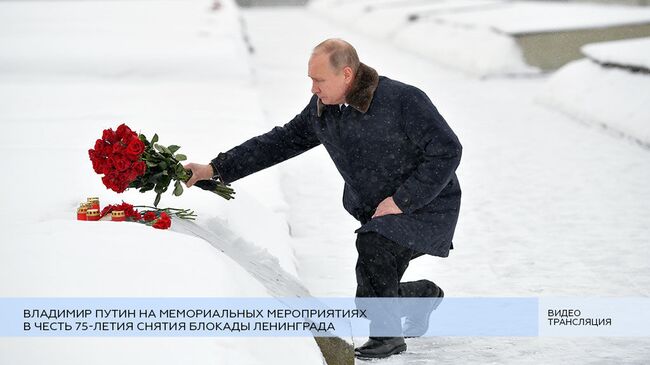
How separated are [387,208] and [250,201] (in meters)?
1.72

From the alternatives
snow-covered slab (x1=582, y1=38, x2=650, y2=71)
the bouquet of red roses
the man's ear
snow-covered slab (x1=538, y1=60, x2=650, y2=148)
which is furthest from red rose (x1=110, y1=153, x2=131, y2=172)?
snow-covered slab (x1=582, y1=38, x2=650, y2=71)

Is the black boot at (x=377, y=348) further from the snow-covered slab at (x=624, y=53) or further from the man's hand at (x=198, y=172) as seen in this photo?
the snow-covered slab at (x=624, y=53)

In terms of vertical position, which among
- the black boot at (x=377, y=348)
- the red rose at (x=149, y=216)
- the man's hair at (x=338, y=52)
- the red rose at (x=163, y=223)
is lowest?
the black boot at (x=377, y=348)

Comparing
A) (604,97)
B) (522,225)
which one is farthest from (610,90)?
(522,225)

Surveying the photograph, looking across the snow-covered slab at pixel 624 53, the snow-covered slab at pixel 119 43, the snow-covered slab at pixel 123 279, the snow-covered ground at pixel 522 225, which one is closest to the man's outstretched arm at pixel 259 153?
the snow-covered slab at pixel 123 279

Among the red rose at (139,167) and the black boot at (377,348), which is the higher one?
the red rose at (139,167)

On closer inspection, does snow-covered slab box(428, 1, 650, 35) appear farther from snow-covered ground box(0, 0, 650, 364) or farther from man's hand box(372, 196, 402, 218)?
man's hand box(372, 196, 402, 218)

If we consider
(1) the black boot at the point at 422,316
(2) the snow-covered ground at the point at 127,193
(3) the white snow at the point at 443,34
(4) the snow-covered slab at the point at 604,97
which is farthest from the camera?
(3) the white snow at the point at 443,34

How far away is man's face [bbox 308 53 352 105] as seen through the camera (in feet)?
12.3

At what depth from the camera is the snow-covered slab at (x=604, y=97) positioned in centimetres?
982

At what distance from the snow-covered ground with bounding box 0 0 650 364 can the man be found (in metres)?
0.38

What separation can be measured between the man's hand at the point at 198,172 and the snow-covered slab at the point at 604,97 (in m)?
5.91

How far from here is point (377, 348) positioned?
4.02 meters

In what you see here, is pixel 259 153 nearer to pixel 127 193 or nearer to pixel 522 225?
pixel 127 193
